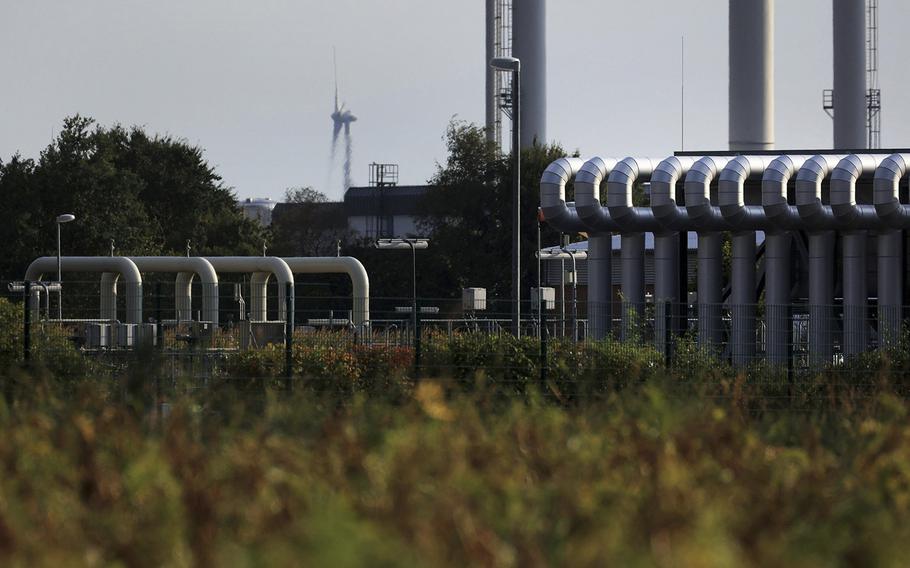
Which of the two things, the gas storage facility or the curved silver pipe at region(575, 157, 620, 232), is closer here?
the gas storage facility

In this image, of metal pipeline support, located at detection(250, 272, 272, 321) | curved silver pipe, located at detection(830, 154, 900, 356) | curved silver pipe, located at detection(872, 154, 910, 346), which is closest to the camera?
curved silver pipe, located at detection(830, 154, 900, 356)

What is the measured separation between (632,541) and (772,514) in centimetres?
114

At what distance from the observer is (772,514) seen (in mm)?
6023

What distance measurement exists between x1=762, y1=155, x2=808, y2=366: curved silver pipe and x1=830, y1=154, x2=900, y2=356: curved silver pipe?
1048 millimetres

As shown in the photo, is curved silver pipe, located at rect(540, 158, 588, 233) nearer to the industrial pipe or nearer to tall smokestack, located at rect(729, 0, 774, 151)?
the industrial pipe

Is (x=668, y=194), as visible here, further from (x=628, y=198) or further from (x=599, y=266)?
(x=599, y=266)

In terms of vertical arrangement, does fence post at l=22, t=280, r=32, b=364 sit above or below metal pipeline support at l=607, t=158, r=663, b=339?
below

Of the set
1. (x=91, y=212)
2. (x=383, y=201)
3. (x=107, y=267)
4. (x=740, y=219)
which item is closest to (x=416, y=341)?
(x=740, y=219)

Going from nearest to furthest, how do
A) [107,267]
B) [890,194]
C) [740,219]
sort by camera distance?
[890,194], [740,219], [107,267]

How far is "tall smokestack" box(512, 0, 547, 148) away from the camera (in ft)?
246

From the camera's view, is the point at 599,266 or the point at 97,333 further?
the point at 599,266

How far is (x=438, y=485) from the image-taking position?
6000mm

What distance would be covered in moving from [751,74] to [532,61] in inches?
858

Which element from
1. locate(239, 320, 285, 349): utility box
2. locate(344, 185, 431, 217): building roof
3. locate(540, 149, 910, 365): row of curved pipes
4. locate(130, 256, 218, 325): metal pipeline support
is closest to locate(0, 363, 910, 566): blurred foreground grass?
locate(239, 320, 285, 349): utility box
